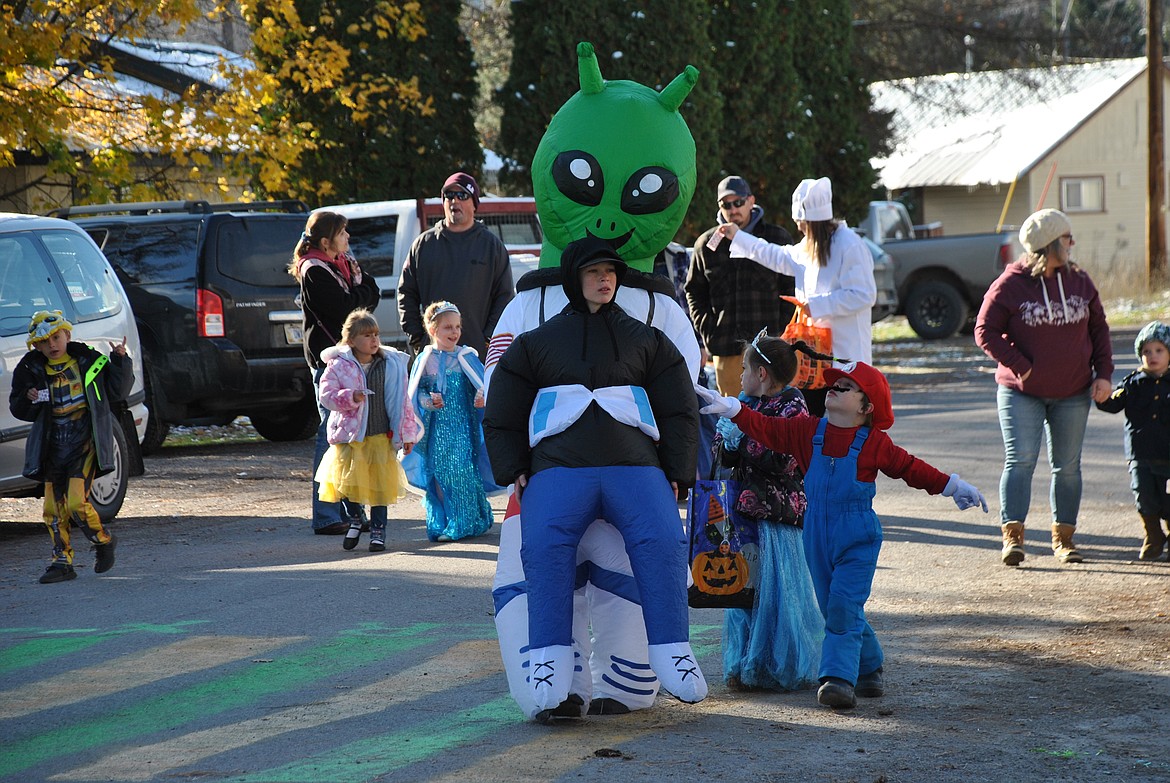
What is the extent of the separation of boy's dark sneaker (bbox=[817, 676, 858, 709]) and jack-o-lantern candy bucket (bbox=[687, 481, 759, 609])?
16.7 inches

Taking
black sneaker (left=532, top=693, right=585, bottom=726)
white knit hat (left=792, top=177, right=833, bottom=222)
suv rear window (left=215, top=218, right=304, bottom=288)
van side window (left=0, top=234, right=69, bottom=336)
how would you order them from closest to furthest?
black sneaker (left=532, top=693, right=585, bottom=726), white knit hat (left=792, top=177, right=833, bottom=222), van side window (left=0, top=234, right=69, bottom=336), suv rear window (left=215, top=218, right=304, bottom=288)

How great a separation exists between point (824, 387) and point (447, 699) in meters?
2.81

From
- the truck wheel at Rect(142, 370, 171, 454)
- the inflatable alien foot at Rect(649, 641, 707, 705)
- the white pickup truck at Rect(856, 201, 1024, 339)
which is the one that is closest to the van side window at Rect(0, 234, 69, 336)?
the truck wheel at Rect(142, 370, 171, 454)

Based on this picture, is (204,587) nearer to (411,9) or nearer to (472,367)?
(472,367)

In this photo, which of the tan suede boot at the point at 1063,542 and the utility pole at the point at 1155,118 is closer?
the tan suede boot at the point at 1063,542

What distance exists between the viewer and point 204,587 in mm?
7660

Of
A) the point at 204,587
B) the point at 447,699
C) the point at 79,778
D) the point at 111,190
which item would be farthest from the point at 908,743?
the point at 111,190

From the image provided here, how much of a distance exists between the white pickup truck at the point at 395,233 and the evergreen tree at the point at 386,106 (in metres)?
3.71

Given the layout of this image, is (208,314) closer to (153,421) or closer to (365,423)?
(153,421)

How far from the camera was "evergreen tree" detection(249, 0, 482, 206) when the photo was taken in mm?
18344

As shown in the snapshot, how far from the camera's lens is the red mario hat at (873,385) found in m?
5.39

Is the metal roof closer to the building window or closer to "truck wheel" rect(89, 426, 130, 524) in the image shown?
the building window

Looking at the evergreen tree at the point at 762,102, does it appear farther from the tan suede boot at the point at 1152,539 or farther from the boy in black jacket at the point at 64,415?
the boy in black jacket at the point at 64,415

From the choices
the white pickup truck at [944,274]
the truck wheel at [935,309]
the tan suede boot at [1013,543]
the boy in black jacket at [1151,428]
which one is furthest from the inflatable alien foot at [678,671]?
the truck wheel at [935,309]
